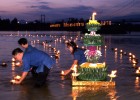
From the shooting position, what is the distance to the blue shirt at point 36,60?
37.5 feet

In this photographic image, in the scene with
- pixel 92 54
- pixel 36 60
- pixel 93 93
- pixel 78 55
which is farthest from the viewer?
pixel 78 55

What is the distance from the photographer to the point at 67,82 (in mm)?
12914

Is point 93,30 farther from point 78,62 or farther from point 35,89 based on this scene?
point 35,89

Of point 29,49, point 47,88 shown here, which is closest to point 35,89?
point 47,88

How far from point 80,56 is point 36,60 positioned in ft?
6.62

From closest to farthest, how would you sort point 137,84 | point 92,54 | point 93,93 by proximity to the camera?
1. point 93,93
2. point 92,54
3. point 137,84

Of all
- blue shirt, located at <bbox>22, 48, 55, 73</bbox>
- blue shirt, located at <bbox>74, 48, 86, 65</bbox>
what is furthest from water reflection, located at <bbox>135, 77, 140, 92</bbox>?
blue shirt, located at <bbox>22, 48, 55, 73</bbox>

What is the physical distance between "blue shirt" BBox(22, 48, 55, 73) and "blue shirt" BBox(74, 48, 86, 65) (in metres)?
1.46

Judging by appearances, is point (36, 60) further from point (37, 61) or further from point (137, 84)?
point (137, 84)

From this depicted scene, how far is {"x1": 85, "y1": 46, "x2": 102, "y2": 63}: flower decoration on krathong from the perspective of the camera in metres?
12.2

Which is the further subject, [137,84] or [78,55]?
[78,55]

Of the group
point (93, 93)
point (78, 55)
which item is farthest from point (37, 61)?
point (93, 93)

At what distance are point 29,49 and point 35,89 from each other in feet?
3.77

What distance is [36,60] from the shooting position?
11734 mm
